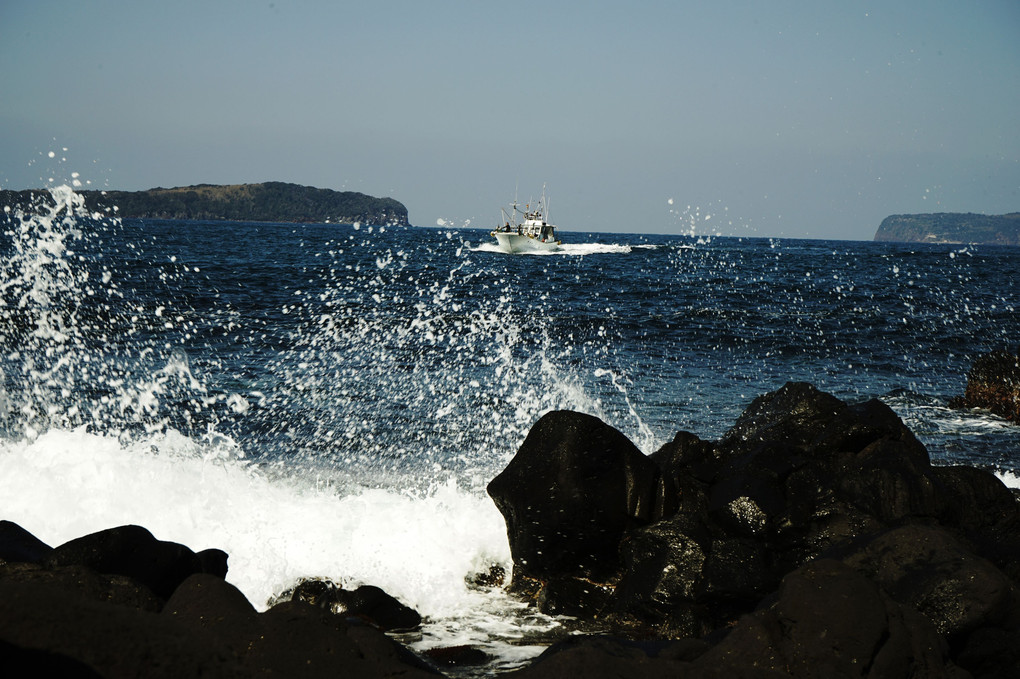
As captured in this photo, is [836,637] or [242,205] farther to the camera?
[242,205]

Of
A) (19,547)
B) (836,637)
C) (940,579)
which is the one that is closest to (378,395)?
(19,547)

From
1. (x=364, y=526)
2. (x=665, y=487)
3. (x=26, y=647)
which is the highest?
(x=26, y=647)

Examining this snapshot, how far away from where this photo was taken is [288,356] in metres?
14.5

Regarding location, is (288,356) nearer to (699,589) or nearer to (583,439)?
(583,439)

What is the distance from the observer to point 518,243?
66.1 meters

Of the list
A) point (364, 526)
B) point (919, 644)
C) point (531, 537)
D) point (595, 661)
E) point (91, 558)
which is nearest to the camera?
point (595, 661)

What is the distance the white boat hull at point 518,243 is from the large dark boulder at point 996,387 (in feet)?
174

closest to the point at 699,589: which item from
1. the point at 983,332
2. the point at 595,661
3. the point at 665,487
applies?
the point at 665,487

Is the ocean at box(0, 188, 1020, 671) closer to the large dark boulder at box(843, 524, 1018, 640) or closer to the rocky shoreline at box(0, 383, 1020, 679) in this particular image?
the rocky shoreline at box(0, 383, 1020, 679)

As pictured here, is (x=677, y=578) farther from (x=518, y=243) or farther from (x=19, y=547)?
(x=518, y=243)

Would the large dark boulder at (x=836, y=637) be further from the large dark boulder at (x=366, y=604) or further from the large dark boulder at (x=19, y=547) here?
the large dark boulder at (x=19, y=547)

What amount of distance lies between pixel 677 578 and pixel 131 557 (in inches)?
123

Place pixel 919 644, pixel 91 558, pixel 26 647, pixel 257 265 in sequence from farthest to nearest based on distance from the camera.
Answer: pixel 257 265 < pixel 91 558 < pixel 919 644 < pixel 26 647

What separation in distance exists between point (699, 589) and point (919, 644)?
1.87 meters
